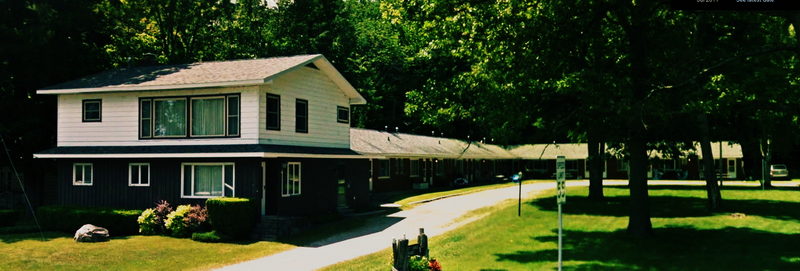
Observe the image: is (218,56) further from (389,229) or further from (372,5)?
(372,5)

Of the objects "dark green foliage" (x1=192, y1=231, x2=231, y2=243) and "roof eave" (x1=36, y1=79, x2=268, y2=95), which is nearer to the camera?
"dark green foliage" (x1=192, y1=231, x2=231, y2=243)

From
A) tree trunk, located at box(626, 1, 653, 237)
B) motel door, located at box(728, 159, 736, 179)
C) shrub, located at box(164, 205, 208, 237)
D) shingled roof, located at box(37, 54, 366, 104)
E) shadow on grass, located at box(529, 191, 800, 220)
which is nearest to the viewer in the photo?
tree trunk, located at box(626, 1, 653, 237)

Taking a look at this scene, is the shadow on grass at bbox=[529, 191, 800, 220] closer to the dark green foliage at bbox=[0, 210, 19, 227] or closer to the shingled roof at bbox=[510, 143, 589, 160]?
the dark green foliage at bbox=[0, 210, 19, 227]

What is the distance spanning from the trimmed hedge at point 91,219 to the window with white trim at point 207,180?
82.4 inches

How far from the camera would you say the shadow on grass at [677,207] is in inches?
1067

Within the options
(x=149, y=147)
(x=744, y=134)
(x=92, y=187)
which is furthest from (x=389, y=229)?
(x=744, y=134)

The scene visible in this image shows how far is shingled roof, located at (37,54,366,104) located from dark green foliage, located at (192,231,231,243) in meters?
5.66

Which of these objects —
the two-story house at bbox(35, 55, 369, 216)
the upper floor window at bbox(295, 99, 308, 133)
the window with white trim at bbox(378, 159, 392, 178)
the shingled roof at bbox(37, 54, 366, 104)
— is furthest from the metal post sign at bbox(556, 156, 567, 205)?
the window with white trim at bbox(378, 159, 392, 178)

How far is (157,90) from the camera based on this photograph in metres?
26.2

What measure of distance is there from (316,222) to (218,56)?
3441cm

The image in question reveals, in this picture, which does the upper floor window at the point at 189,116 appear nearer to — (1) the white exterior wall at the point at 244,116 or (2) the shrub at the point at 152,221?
(1) the white exterior wall at the point at 244,116

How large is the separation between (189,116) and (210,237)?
559 cm

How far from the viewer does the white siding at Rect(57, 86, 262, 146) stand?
24.5 metres

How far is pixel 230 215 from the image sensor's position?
23.0m
